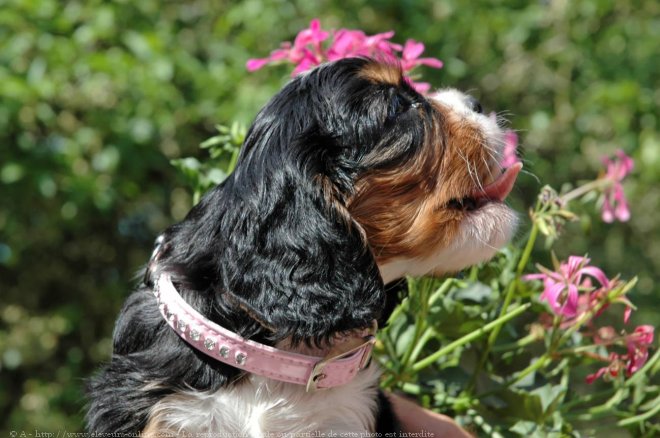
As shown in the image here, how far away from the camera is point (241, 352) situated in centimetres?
221

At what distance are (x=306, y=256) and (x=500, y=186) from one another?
26.2 inches

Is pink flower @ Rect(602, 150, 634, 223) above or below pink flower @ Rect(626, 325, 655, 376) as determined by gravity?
above

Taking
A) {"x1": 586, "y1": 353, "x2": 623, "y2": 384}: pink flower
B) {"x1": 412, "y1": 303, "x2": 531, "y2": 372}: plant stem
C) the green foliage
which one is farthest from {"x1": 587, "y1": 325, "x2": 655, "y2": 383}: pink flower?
the green foliage

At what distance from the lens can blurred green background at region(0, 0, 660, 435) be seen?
489 cm

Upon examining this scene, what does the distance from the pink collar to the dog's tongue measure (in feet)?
1.83

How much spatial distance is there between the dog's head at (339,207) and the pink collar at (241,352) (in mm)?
43

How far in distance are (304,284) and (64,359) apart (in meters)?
4.15

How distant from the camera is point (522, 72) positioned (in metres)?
6.23

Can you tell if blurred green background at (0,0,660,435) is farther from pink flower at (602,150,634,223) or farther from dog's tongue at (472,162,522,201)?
dog's tongue at (472,162,522,201)

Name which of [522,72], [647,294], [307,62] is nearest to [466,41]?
[522,72]

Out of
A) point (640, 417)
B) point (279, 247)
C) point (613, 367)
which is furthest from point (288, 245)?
point (640, 417)

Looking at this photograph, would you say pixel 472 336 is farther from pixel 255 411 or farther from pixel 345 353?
pixel 255 411

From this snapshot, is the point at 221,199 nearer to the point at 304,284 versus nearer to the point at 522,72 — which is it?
the point at 304,284

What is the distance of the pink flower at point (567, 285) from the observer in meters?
2.59
